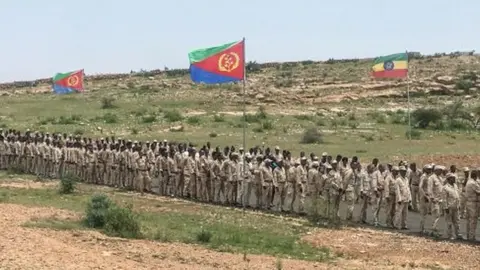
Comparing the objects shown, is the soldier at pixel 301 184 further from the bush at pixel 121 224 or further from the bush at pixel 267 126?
the bush at pixel 267 126

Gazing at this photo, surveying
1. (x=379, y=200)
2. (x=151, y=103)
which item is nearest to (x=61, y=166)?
(x=379, y=200)

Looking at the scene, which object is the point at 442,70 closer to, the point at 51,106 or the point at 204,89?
the point at 204,89

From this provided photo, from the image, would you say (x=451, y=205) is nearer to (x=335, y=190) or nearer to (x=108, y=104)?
(x=335, y=190)

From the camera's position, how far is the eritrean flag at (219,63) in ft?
62.1

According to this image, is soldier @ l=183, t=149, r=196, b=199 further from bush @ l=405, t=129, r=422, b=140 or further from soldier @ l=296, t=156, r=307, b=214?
→ bush @ l=405, t=129, r=422, b=140

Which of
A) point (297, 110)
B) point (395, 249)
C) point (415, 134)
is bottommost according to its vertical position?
point (395, 249)

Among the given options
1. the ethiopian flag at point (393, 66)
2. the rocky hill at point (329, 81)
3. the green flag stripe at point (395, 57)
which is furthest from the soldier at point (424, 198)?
the rocky hill at point (329, 81)

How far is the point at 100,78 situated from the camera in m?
91.1

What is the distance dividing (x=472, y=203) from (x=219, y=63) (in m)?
7.15

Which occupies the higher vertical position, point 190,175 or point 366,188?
point 366,188

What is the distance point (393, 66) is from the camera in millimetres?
35125

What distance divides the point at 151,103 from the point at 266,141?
22443mm

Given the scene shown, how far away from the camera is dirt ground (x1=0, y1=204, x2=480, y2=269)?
11352 mm

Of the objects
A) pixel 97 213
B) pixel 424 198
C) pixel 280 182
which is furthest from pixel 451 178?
pixel 97 213
